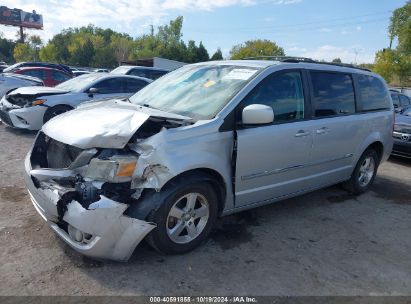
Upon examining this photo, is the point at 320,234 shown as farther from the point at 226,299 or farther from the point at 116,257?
the point at 116,257

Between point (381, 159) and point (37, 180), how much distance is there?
5.08 m

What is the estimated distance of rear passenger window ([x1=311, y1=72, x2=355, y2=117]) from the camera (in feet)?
14.7

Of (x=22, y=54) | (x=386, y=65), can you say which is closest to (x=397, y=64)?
(x=386, y=65)

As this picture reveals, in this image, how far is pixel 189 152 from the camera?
10.6ft

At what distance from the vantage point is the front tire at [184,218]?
10.3 ft

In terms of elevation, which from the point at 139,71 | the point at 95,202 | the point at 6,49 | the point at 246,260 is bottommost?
the point at 246,260

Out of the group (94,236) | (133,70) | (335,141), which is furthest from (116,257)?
(133,70)

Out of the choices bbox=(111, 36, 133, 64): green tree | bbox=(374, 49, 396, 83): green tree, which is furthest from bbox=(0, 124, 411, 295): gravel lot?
bbox=(111, 36, 133, 64): green tree

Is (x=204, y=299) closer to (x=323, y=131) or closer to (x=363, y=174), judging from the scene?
(x=323, y=131)

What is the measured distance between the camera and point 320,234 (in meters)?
4.14

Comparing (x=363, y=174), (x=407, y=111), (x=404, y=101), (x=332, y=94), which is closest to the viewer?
(x=332, y=94)

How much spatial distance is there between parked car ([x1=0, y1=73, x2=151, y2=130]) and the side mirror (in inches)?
185

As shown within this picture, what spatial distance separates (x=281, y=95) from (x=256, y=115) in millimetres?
749

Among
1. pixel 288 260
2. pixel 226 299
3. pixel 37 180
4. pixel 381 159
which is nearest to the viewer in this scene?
pixel 226 299
